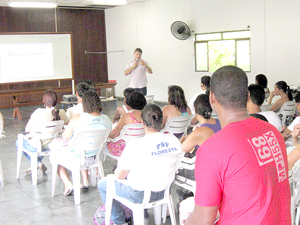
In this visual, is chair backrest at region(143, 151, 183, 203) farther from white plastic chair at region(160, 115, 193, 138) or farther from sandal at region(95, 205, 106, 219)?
white plastic chair at region(160, 115, 193, 138)

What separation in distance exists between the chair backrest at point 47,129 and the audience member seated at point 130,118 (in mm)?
673

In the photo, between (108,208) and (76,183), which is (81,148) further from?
(108,208)

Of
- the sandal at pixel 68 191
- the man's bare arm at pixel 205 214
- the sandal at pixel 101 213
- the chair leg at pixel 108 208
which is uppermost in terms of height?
the man's bare arm at pixel 205 214

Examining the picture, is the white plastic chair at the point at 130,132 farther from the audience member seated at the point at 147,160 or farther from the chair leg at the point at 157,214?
the audience member seated at the point at 147,160

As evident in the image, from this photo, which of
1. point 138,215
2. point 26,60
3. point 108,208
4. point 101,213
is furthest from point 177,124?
point 26,60

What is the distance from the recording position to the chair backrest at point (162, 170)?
2898 mm

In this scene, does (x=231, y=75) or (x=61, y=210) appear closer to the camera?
(x=231, y=75)

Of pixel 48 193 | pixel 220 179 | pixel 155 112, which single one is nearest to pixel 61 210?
pixel 48 193

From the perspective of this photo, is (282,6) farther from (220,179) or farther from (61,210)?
(220,179)

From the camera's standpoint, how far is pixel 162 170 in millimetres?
2934

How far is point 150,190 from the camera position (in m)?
2.97

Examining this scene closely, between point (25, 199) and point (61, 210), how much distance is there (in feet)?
1.97

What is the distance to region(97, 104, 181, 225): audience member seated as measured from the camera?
2.89m

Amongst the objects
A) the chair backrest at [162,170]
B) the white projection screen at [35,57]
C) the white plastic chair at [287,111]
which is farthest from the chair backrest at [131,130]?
the white projection screen at [35,57]
